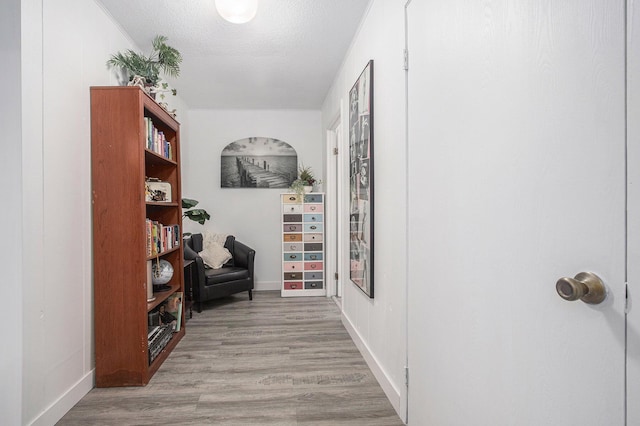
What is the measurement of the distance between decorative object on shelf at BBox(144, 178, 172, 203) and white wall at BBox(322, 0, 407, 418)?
1738mm

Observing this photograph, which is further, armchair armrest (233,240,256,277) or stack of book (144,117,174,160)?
armchair armrest (233,240,256,277)

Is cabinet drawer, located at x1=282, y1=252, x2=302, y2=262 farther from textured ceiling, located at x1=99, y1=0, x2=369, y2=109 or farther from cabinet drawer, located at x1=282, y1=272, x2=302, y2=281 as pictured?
textured ceiling, located at x1=99, y1=0, x2=369, y2=109

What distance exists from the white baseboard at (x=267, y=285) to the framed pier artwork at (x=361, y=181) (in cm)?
218

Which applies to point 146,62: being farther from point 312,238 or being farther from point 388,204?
point 312,238

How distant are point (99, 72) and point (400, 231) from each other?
2291 mm

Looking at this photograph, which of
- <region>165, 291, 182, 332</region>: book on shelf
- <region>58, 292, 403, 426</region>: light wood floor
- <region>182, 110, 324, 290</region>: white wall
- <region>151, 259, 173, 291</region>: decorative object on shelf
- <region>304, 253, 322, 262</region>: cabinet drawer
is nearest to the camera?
<region>58, 292, 403, 426</region>: light wood floor

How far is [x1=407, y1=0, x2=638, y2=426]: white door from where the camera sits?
2.27ft

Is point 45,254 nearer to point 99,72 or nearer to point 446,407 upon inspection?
point 99,72

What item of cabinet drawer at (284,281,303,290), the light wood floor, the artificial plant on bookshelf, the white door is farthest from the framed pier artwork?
cabinet drawer at (284,281,303,290)

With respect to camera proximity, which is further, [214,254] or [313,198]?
[313,198]

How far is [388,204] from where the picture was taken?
2.10m

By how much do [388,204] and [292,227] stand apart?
2574 millimetres

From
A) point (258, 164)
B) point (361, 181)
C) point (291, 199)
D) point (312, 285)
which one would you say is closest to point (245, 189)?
point (258, 164)

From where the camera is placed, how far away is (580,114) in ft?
2.42
